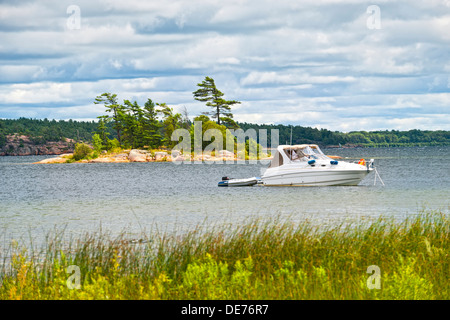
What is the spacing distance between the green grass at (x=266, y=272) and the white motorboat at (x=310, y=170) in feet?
78.6

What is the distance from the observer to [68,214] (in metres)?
29.3

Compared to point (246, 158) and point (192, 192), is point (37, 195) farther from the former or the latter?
point (246, 158)

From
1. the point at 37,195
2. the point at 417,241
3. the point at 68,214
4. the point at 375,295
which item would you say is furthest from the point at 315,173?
the point at 375,295

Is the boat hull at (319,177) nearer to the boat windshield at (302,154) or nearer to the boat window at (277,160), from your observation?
the boat window at (277,160)

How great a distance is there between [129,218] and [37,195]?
757 inches

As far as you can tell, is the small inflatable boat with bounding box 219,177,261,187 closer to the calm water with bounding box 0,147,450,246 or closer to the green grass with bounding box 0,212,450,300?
the calm water with bounding box 0,147,450,246

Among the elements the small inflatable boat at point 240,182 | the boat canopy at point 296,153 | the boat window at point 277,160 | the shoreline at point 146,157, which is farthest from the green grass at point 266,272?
the shoreline at point 146,157

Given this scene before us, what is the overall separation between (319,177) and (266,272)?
28.5 metres

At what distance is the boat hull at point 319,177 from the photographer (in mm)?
39156

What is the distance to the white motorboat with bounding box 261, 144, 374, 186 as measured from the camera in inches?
1544

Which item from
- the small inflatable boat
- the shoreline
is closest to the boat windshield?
the small inflatable boat

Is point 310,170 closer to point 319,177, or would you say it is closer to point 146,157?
point 319,177
